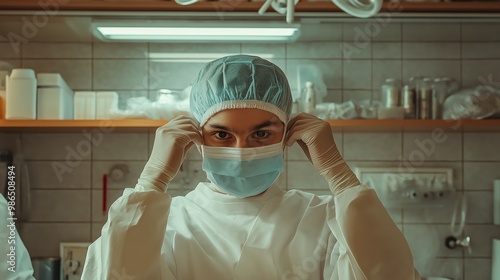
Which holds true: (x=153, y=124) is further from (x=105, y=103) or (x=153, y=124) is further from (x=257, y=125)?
(x=257, y=125)

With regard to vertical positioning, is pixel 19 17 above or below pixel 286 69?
above

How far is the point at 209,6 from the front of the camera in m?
2.12

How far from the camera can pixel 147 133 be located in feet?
8.20

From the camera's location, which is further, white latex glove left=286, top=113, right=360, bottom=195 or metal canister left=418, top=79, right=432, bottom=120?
metal canister left=418, top=79, right=432, bottom=120

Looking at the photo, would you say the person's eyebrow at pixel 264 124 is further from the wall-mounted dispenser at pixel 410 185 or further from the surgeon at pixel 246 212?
the wall-mounted dispenser at pixel 410 185

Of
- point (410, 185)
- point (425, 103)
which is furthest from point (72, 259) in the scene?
point (425, 103)

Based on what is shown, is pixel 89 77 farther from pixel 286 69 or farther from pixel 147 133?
pixel 286 69

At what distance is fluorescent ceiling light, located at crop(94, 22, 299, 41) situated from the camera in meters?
2.20

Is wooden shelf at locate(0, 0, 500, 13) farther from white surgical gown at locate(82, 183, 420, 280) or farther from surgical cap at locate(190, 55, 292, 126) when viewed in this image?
white surgical gown at locate(82, 183, 420, 280)

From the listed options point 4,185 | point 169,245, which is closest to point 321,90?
point 169,245

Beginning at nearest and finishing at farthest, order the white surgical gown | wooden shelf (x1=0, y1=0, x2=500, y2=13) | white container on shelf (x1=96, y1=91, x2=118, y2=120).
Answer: the white surgical gown → wooden shelf (x1=0, y1=0, x2=500, y2=13) → white container on shelf (x1=96, y1=91, x2=118, y2=120)

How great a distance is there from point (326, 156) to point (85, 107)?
121 cm

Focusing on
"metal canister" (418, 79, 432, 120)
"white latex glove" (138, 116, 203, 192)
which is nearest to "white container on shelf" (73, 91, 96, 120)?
"white latex glove" (138, 116, 203, 192)

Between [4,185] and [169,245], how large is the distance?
4.14ft
